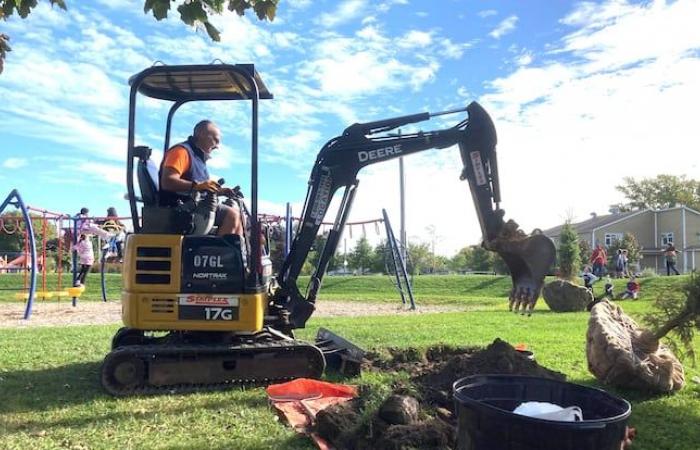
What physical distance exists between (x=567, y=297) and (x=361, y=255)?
83.2 feet

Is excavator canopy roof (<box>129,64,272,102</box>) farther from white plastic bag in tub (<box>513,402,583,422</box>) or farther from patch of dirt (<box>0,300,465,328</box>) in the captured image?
patch of dirt (<box>0,300,465,328</box>)

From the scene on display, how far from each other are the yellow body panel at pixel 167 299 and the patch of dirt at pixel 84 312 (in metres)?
7.02

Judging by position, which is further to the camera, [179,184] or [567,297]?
[567,297]

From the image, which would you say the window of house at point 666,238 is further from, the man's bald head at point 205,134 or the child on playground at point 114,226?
the man's bald head at point 205,134

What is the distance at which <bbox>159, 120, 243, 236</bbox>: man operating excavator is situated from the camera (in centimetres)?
591

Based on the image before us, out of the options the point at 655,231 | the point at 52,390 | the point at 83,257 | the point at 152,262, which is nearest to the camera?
the point at 52,390

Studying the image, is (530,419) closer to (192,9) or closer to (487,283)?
(192,9)

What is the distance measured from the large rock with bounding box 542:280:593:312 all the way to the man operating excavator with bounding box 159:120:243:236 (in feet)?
40.5

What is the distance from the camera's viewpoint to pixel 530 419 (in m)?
2.73

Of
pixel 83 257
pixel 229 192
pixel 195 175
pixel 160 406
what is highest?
pixel 195 175

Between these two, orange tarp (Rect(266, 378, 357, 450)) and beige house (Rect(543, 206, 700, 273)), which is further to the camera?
beige house (Rect(543, 206, 700, 273))

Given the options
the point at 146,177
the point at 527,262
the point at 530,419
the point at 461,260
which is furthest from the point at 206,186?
the point at 461,260

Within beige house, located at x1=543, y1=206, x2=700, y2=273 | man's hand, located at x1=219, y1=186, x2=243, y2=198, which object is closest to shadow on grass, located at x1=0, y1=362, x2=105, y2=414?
man's hand, located at x1=219, y1=186, x2=243, y2=198

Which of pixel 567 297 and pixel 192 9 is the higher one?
pixel 192 9
